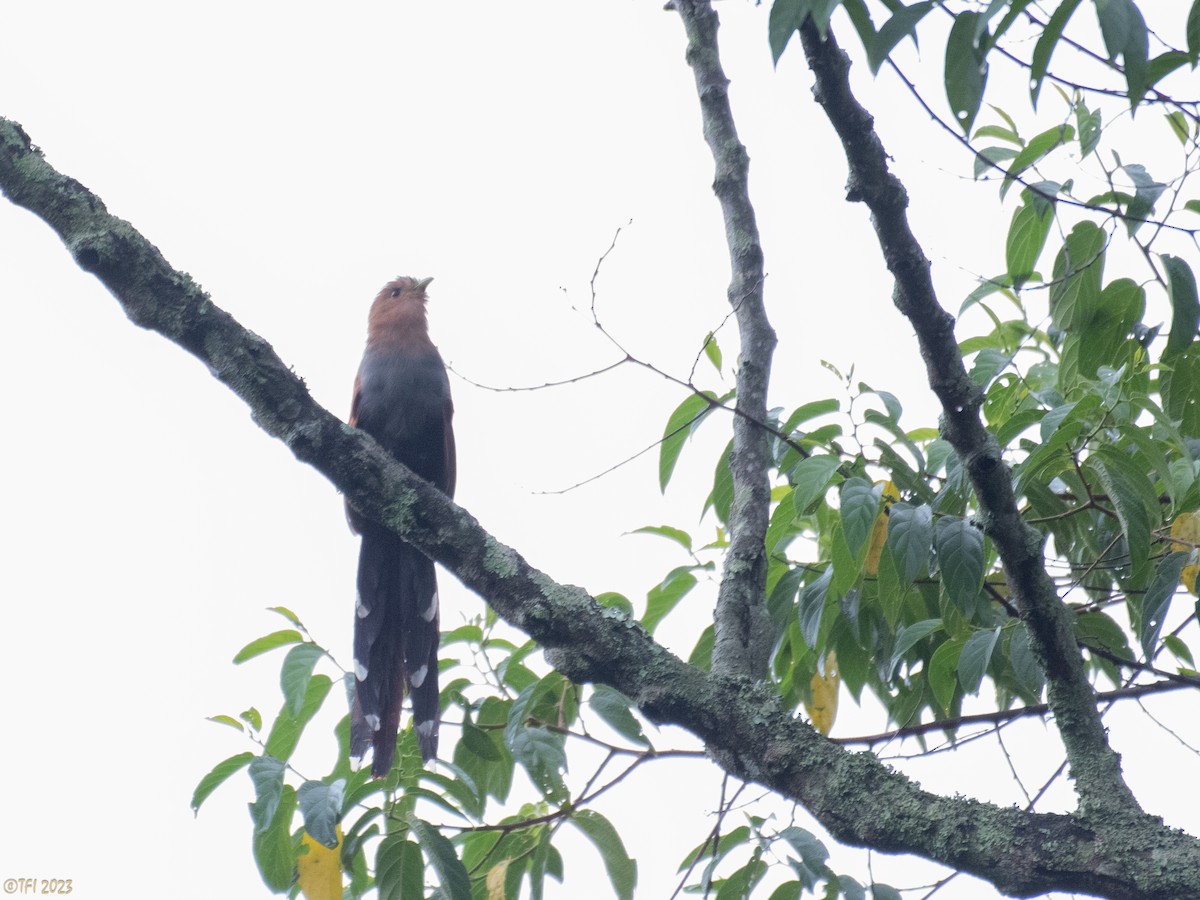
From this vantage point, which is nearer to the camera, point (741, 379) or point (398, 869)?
point (398, 869)

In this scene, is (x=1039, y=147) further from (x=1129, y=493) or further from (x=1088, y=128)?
(x=1129, y=493)

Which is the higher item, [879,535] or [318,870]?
[879,535]

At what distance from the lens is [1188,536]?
1.97 meters

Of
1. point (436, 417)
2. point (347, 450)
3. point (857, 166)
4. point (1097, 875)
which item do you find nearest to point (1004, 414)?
point (857, 166)

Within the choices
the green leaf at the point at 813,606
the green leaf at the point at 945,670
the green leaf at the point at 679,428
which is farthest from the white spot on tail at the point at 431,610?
the green leaf at the point at 945,670

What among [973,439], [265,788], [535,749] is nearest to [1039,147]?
[973,439]

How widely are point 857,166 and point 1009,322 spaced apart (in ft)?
3.60

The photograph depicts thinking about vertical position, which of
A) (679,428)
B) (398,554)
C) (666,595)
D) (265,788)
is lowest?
(265,788)

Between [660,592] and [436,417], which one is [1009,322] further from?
[436,417]

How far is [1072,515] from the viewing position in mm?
2344

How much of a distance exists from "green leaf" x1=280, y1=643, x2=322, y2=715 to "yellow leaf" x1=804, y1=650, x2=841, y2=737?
3.58 feet

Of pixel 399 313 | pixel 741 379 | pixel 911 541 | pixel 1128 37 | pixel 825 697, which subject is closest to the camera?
pixel 1128 37

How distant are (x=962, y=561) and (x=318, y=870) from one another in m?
1.40

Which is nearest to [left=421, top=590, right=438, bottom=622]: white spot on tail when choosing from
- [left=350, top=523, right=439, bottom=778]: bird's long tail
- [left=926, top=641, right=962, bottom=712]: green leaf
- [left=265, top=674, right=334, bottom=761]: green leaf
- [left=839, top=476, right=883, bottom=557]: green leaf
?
[left=350, top=523, right=439, bottom=778]: bird's long tail
